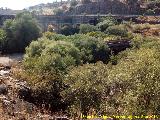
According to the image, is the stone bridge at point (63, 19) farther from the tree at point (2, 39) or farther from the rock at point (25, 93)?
the rock at point (25, 93)

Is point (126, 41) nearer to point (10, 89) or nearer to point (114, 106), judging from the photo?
point (10, 89)

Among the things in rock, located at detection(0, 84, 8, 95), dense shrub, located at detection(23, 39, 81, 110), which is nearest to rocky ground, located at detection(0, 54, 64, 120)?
rock, located at detection(0, 84, 8, 95)

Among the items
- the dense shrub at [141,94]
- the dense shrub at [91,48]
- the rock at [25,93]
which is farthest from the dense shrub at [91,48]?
the dense shrub at [141,94]

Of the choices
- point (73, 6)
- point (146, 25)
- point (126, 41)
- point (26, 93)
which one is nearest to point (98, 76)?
point (26, 93)

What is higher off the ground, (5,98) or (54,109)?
(5,98)

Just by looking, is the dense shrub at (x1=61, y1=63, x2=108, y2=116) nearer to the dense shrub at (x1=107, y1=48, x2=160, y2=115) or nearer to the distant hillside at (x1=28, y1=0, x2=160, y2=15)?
the dense shrub at (x1=107, y1=48, x2=160, y2=115)

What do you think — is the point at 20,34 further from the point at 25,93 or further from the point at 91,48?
the point at 25,93

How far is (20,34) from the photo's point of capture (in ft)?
190

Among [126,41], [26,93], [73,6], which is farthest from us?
[73,6]

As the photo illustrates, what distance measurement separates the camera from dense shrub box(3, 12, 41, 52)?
5784cm

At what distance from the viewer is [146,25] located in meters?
83.9

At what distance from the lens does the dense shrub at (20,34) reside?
190 ft

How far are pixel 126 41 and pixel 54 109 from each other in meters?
38.4

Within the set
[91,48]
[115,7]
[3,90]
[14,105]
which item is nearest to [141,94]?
[14,105]
